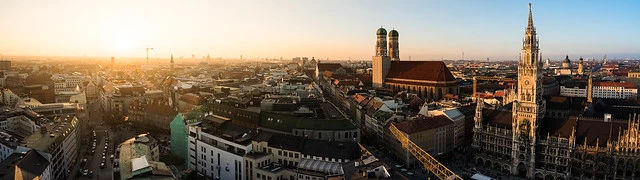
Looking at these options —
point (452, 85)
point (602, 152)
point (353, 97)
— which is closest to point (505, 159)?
point (602, 152)

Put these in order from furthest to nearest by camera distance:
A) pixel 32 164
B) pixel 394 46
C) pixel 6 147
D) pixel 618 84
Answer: pixel 394 46, pixel 618 84, pixel 6 147, pixel 32 164

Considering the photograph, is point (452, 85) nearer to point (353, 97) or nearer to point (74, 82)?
point (353, 97)

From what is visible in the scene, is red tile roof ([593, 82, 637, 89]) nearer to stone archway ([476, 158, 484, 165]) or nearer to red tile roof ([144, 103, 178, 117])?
stone archway ([476, 158, 484, 165])

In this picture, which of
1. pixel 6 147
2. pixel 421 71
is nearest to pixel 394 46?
pixel 421 71

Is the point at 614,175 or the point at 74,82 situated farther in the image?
the point at 74,82

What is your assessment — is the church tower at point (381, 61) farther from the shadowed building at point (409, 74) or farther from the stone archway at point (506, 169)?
the stone archway at point (506, 169)

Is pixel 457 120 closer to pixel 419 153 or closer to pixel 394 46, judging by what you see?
pixel 419 153
